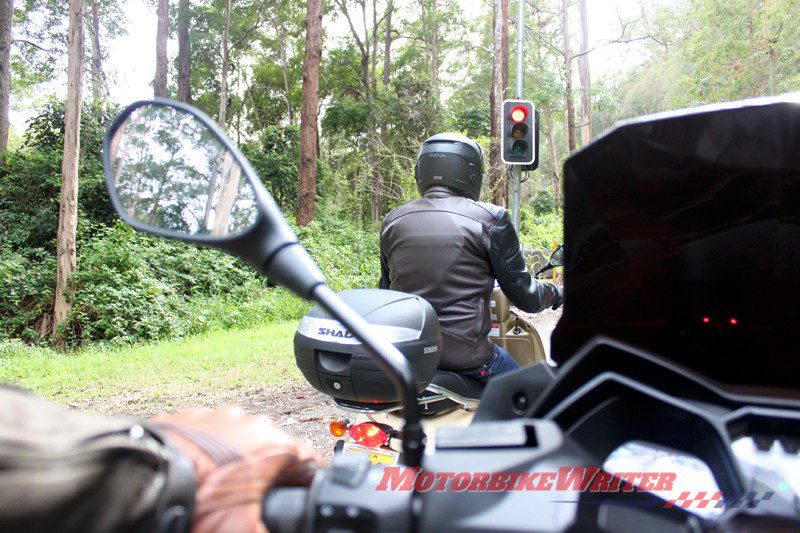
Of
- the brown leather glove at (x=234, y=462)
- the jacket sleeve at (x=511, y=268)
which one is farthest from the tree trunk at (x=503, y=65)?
the brown leather glove at (x=234, y=462)

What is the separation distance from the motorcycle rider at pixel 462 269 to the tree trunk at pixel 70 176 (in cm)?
1042

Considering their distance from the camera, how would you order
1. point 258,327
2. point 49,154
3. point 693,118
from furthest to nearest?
point 49,154, point 258,327, point 693,118

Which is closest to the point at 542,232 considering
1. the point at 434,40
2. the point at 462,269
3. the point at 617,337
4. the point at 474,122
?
the point at 474,122

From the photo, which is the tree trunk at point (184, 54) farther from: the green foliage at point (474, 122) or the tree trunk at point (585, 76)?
the tree trunk at point (585, 76)

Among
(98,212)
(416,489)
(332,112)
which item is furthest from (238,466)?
(332,112)

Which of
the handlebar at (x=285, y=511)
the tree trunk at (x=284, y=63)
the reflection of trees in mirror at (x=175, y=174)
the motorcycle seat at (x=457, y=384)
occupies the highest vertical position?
the tree trunk at (x=284, y=63)

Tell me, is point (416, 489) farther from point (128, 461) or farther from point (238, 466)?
point (128, 461)

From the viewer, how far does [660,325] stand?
3.73ft

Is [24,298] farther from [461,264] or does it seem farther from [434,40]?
[434,40]

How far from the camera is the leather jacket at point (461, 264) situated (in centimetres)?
340

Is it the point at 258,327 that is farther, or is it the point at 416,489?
the point at 258,327

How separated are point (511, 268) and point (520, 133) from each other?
523 cm

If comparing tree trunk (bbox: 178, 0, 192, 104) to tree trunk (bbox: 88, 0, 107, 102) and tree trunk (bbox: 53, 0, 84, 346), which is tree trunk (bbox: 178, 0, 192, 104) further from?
tree trunk (bbox: 53, 0, 84, 346)

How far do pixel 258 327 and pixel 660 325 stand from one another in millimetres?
11915
